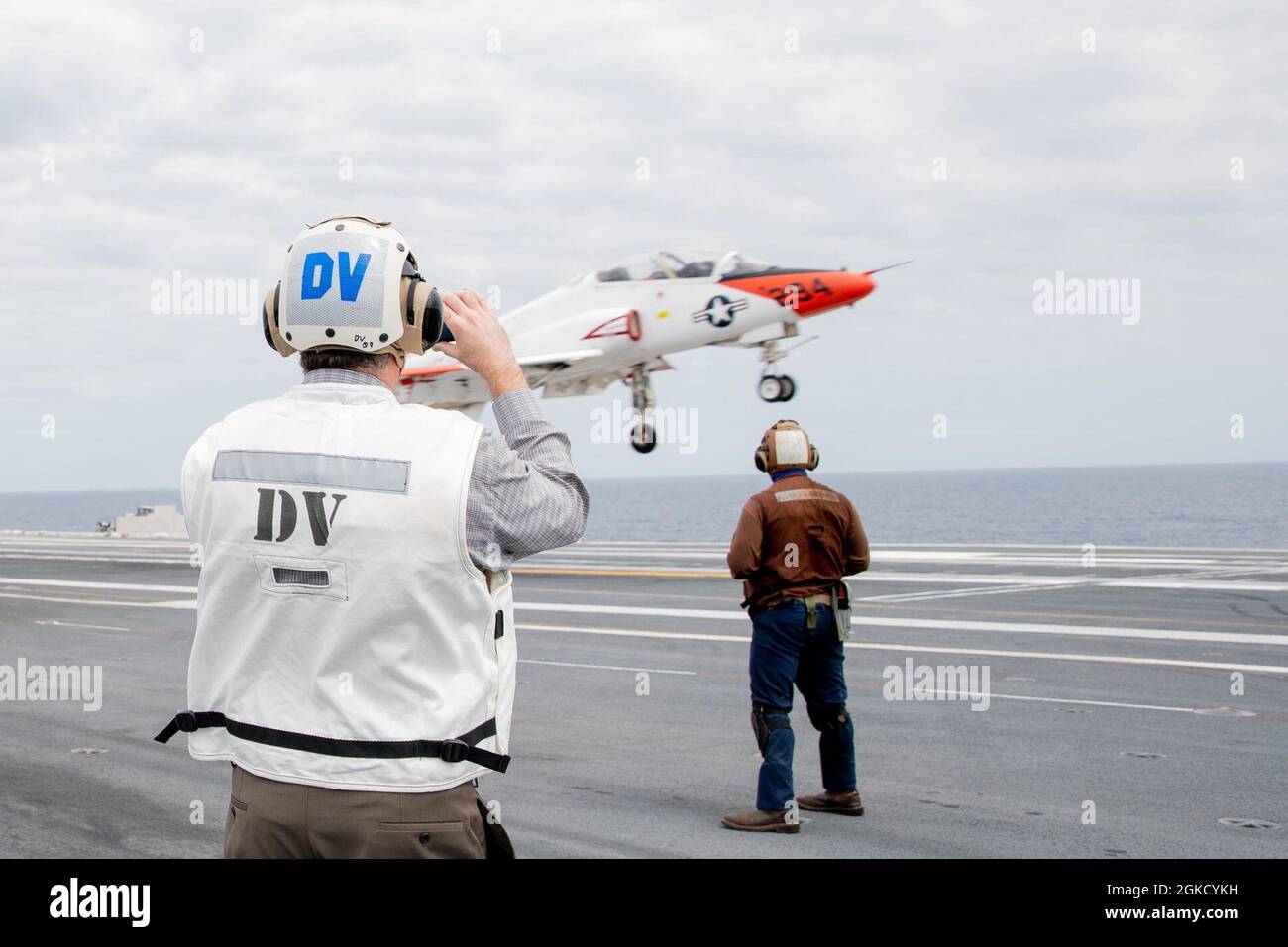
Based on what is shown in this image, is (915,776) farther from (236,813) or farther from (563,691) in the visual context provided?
(236,813)

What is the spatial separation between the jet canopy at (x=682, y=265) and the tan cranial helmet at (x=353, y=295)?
24.8m

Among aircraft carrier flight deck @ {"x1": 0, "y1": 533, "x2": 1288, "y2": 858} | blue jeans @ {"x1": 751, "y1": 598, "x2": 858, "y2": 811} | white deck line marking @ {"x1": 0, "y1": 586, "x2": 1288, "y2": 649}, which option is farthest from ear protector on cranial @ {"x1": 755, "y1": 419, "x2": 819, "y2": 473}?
white deck line marking @ {"x1": 0, "y1": 586, "x2": 1288, "y2": 649}

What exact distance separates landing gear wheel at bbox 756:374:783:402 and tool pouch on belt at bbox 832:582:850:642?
782 inches

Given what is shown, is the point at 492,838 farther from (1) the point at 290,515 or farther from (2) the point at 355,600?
(1) the point at 290,515

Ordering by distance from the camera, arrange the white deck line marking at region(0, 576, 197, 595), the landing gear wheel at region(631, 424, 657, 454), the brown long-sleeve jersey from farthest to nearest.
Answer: the landing gear wheel at region(631, 424, 657, 454) < the white deck line marking at region(0, 576, 197, 595) < the brown long-sleeve jersey

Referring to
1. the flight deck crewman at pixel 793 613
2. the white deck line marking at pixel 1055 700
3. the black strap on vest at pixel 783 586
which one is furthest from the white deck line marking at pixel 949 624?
the black strap on vest at pixel 783 586

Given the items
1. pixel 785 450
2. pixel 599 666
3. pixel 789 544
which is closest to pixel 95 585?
pixel 599 666

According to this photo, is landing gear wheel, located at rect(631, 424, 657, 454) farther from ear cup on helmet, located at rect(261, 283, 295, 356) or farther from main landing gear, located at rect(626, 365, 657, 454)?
ear cup on helmet, located at rect(261, 283, 295, 356)

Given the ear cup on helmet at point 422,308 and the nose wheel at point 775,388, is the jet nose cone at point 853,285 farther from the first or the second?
the ear cup on helmet at point 422,308

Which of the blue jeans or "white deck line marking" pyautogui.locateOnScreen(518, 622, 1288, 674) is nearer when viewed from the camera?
the blue jeans

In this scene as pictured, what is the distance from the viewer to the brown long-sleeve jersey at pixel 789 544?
7.84 meters

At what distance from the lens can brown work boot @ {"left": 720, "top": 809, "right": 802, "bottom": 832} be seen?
7711mm

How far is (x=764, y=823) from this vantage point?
7.71 meters

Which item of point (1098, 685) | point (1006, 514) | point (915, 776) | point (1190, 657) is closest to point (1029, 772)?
point (915, 776)
